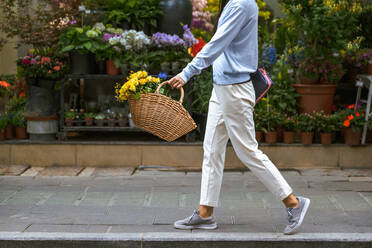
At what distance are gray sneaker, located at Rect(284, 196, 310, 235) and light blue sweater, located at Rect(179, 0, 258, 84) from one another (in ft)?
3.49

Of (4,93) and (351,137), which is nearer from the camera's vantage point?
(351,137)

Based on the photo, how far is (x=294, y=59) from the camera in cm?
760

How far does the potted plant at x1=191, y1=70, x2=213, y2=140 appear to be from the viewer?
23.3 feet

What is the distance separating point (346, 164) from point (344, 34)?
1653 millimetres

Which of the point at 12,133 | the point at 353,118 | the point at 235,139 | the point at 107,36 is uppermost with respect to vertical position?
the point at 107,36

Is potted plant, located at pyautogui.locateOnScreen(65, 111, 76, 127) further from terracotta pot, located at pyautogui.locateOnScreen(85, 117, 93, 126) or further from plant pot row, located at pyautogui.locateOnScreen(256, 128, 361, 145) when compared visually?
plant pot row, located at pyautogui.locateOnScreen(256, 128, 361, 145)

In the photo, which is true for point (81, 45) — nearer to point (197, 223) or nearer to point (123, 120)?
point (123, 120)

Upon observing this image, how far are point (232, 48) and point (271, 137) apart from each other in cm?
284

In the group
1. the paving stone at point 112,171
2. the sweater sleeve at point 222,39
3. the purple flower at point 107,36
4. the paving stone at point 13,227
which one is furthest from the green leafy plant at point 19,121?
the sweater sleeve at point 222,39

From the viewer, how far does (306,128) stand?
272 inches

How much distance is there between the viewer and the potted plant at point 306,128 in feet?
22.6

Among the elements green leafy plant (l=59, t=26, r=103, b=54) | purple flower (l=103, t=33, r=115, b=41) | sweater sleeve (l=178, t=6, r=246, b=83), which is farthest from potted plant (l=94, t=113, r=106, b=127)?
sweater sleeve (l=178, t=6, r=246, b=83)

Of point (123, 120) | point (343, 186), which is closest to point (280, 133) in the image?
point (343, 186)

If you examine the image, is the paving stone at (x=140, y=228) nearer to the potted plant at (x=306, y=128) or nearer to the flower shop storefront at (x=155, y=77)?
the flower shop storefront at (x=155, y=77)
